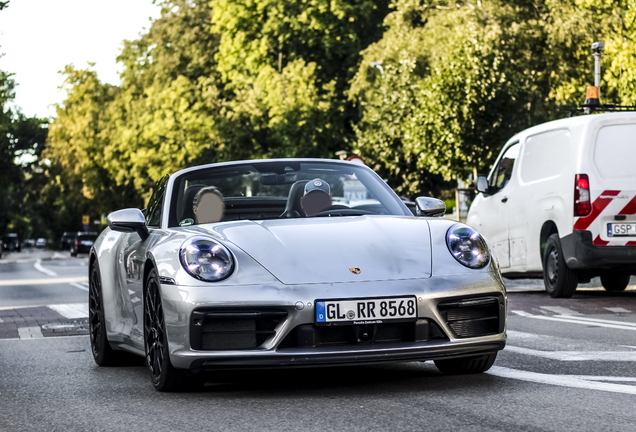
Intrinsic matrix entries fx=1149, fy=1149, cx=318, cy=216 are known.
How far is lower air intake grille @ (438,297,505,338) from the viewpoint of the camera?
19.2 feet

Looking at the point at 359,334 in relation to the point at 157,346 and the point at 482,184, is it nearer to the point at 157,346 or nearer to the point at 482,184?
the point at 157,346

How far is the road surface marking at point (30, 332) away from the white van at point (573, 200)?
5.93 meters

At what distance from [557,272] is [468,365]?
737cm

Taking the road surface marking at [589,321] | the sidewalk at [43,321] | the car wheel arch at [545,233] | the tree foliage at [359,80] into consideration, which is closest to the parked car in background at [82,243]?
the tree foliage at [359,80]

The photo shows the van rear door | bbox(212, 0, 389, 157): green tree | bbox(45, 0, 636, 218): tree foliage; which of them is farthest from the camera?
bbox(212, 0, 389, 157): green tree

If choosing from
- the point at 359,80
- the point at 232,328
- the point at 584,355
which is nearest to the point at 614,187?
the point at 584,355

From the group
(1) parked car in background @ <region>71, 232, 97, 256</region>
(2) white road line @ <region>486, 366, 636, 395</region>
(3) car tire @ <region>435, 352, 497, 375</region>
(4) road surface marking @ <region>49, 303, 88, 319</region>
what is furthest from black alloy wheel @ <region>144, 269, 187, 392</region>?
(1) parked car in background @ <region>71, 232, 97, 256</region>

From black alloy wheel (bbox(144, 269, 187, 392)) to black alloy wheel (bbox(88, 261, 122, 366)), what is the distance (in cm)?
135

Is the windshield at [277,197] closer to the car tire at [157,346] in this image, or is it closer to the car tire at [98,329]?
the car tire at [157,346]

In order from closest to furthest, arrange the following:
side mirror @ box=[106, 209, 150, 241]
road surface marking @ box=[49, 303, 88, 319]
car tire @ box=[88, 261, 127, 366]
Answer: side mirror @ box=[106, 209, 150, 241], car tire @ box=[88, 261, 127, 366], road surface marking @ box=[49, 303, 88, 319]

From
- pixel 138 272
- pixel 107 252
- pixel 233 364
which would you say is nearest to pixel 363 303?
pixel 233 364

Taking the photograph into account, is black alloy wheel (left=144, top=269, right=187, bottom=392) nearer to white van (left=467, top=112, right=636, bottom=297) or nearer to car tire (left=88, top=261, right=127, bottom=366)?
car tire (left=88, top=261, right=127, bottom=366)

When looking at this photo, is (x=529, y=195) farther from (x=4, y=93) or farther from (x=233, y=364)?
(x=4, y=93)

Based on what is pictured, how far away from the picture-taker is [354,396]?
226 inches
